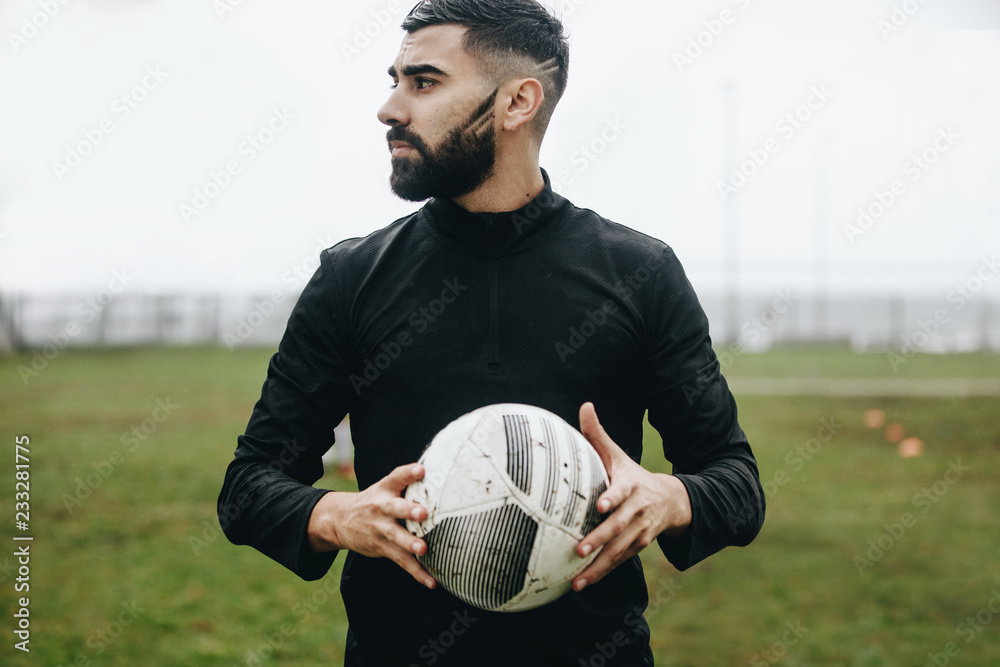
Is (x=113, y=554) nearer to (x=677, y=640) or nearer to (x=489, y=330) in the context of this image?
(x=677, y=640)

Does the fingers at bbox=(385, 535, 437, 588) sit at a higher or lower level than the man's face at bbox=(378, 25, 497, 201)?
lower

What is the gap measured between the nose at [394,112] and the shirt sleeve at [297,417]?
1.53 feet

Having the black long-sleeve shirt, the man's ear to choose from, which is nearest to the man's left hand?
the black long-sleeve shirt

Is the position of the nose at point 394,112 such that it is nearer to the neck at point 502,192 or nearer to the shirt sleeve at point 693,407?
the neck at point 502,192

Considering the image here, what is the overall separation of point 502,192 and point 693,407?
88 centimetres

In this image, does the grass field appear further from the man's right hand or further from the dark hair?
the dark hair

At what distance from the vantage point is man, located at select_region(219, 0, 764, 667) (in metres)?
2.29

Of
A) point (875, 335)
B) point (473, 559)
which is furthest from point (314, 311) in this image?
point (875, 335)

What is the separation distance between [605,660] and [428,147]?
156cm

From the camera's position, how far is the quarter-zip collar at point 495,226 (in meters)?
2.47

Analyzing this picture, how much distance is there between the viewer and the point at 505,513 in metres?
2.03

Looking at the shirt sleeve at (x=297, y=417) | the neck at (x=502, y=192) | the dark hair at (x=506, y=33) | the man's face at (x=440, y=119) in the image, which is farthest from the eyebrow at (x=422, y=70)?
the shirt sleeve at (x=297, y=417)

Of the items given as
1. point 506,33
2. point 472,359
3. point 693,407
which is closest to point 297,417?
point 472,359

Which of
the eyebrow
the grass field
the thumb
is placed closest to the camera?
the thumb
